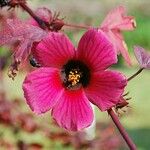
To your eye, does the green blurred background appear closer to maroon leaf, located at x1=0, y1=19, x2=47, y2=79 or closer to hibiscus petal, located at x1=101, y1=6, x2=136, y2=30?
hibiscus petal, located at x1=101, y1=6, x2=136, y2=30

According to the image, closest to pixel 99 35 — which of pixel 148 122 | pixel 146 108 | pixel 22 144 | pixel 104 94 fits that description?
pixel 104 94

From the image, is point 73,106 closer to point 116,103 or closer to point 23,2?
point 116,103

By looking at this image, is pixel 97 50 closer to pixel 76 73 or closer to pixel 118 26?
pixel 76 73

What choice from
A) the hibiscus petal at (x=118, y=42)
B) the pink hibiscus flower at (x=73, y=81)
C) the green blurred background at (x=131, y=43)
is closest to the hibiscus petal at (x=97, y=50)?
the pink hibiscus flower at (x=73, y=81)

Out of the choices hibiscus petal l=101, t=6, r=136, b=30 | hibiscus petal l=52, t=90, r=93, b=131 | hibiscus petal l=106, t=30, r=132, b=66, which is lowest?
hibiscus petal l=52, t=90, r=93, b=131

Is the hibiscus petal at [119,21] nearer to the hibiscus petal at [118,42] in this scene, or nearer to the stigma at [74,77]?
the hibiscus petal at [118,42]

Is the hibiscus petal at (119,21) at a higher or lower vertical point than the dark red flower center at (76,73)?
higher

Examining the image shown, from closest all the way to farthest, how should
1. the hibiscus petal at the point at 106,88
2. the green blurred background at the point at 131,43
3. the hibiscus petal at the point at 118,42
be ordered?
the hibiscus petal at the point at 106,88 < the hibiscus petal at the point at 118,42 < the green blurred background at the point at 131,43

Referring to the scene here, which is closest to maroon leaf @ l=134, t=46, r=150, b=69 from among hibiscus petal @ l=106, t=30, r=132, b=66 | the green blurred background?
hibiscus petal @ l=106, t=30, r=132, b=66
